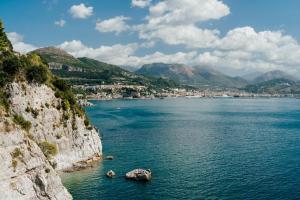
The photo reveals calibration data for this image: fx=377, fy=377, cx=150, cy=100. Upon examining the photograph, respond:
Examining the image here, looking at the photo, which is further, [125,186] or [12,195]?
[125,186]

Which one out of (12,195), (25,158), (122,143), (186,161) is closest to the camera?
(12,195)

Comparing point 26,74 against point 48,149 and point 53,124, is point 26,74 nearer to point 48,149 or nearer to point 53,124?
point 53,124

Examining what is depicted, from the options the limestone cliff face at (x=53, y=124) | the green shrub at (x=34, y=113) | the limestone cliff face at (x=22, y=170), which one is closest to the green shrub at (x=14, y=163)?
the limestone cliff face at (x=22, y=170)

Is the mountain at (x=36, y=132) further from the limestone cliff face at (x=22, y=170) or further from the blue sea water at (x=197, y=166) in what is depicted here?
the blue sea water at (x=197, y=166)

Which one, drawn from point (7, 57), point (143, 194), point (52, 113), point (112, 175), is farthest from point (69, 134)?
point (143, 194)

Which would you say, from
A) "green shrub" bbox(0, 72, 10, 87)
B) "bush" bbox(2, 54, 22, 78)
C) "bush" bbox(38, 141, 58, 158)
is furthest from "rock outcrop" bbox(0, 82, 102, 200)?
"bush" bbox(2, 54, 22, 78)

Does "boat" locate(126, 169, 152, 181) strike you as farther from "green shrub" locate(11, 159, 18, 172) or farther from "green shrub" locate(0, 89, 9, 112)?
"green shrub" locate(0, 89, 9, 112)

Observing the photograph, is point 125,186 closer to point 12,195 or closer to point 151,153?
point 12,195

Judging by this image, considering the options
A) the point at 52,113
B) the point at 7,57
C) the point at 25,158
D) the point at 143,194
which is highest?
the point at 7,57
